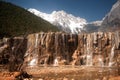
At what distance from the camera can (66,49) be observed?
76.0 meters

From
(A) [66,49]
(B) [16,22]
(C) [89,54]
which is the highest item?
(B) [16,22]

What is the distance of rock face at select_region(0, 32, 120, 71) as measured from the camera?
72.0 metres

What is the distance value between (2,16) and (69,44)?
4714 centimetres

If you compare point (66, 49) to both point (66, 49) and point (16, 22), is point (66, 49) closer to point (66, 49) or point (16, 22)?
point (66, 49)

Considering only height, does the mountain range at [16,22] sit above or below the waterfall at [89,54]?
above

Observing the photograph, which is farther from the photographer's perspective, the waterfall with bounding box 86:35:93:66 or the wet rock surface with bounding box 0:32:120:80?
the waterfall with bounding box 86:35:93:66

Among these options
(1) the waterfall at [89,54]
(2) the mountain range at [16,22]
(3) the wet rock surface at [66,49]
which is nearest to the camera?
(3) the wet rock surface at [66,49]

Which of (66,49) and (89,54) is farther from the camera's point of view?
(66,49)

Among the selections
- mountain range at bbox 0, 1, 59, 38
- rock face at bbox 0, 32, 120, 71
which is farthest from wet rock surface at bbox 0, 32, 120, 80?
mountain range at bbox 0, 1, 59, 38

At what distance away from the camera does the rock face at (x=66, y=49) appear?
72.0 meters

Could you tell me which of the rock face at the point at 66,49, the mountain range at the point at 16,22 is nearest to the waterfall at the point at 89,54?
the rock face at the point at 66,49

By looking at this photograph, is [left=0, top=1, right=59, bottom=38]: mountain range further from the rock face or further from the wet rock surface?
the rock face

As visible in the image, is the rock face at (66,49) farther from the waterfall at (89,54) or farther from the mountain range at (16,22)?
the mountain range at (16,22)

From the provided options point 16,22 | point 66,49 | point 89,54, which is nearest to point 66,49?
point 66,49
